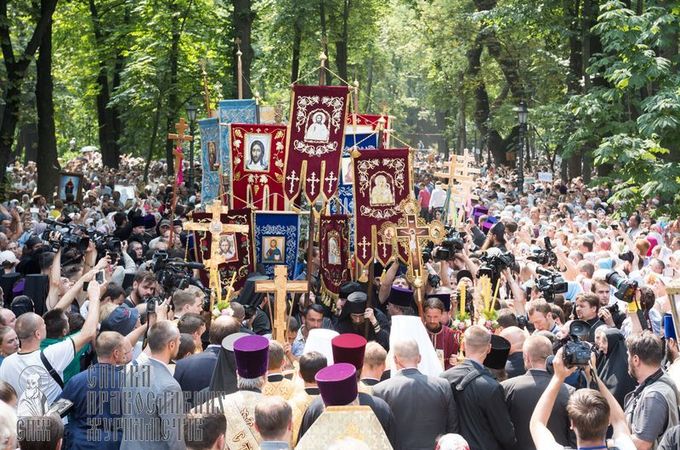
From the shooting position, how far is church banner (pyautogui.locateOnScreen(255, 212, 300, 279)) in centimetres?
1390

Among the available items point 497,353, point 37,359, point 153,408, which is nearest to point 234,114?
point 37,359

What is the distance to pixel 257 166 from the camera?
14758 millimetres

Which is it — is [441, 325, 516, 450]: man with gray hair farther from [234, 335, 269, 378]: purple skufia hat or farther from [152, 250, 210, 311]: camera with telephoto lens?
[152, 250, 210, 311]: camera with telephoto lens

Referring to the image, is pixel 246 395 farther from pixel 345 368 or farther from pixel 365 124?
pixel 365 124

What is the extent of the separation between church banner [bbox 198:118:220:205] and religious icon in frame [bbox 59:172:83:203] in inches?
321

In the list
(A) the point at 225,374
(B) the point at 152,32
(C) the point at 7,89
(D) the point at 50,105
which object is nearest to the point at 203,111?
(B) the point at 152,32

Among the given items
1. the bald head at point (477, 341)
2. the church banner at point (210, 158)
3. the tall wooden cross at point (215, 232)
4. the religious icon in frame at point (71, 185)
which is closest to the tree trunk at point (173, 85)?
the religious icon in frame at point (71, 185)

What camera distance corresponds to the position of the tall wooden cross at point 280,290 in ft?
31.7

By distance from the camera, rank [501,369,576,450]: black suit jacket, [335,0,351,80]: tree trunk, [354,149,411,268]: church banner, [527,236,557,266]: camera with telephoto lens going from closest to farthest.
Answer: [501,369,576,450]: black suit jacket
[527,236,557,266]: camera with telephoto lens
[354,149,411,268]: church banner
[335,0,351,80]: tree trunk

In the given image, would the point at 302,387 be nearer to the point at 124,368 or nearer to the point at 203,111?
the point at 124,368

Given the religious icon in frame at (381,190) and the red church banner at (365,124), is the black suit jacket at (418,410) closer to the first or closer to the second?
the religious icon in frame at (381,190)

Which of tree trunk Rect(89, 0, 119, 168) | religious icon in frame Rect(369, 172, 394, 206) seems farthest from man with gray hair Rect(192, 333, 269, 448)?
tree trunk Rect(89, 0, 119, 168)

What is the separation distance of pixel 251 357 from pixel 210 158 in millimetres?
10601

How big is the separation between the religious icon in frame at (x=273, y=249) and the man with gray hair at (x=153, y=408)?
6.83 m
